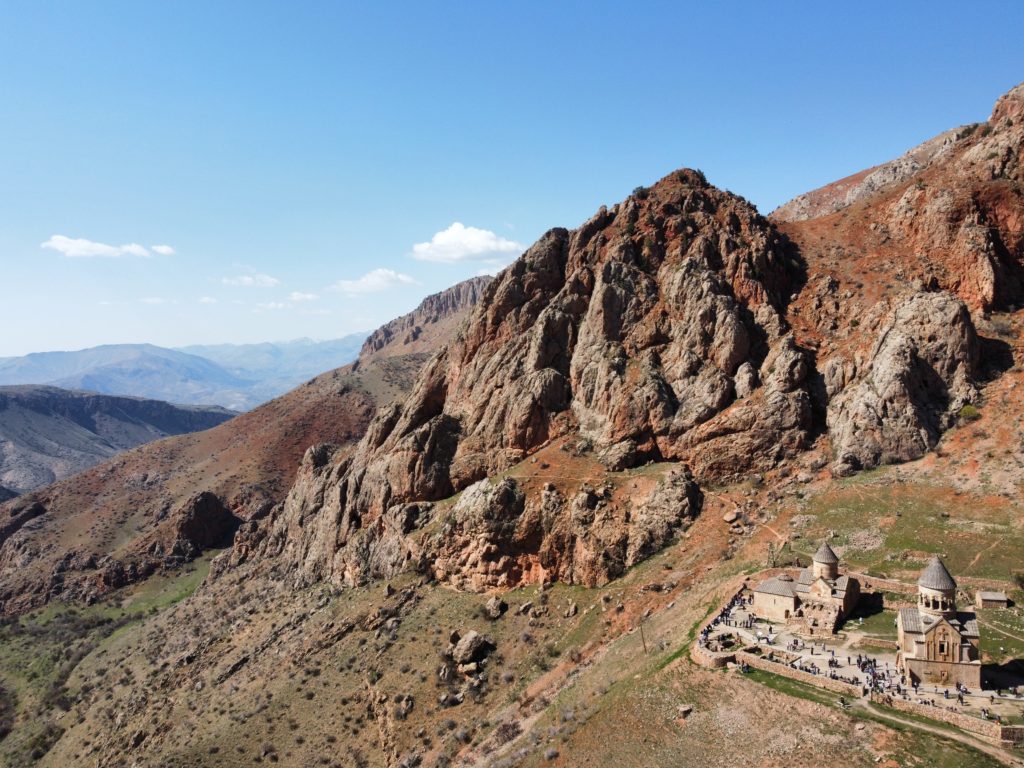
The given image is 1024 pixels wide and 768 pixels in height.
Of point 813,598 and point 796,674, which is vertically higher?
point 813,598

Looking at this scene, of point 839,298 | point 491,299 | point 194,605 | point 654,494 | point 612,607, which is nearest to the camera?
point 612,607

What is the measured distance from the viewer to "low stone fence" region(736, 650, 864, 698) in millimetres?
33219

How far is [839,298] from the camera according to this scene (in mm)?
70188

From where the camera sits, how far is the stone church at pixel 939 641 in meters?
32.8

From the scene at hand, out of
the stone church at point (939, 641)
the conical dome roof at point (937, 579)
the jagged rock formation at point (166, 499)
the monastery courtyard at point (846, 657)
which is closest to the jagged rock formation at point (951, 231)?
the conical dome roof at point (937, 579)

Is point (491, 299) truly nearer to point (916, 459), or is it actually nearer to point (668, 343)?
point (668, 343)

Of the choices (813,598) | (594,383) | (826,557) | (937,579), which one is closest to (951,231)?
(594,383)

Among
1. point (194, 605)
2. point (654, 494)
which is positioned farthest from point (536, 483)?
point (194, 605)

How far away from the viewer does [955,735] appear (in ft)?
95.6

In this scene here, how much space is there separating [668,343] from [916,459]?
25.7 meters

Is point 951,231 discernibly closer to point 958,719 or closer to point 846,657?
point 846,657

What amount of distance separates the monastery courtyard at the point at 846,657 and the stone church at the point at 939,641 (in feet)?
2.03

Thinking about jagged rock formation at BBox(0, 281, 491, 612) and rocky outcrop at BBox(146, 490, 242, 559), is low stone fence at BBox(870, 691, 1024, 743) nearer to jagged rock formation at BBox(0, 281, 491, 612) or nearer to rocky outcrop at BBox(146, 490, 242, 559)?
jagged rock formation at BBox(0, 281, 491, 612)

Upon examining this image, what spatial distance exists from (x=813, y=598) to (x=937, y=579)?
7.99 metres
